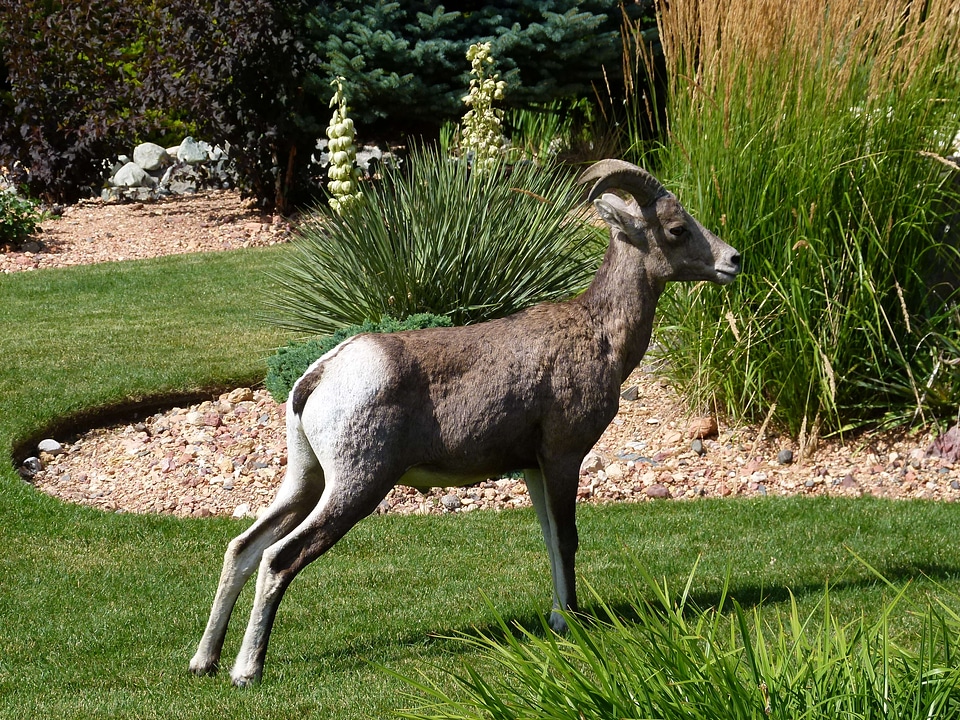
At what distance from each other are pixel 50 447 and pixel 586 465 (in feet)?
12.2

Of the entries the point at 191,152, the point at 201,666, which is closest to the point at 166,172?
the point at 191,152

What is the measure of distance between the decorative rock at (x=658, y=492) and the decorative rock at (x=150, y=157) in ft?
41.9

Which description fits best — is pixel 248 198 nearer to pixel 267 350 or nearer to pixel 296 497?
pixel 267 350

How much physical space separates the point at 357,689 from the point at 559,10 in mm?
11359

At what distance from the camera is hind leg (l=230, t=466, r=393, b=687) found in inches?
170

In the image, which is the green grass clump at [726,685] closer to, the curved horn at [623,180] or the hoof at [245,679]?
the hoof at [245,679]

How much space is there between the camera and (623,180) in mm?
4730

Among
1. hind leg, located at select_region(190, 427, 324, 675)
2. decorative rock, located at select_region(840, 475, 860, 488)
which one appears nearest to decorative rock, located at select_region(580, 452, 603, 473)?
decorative rock, located at select_region(840, 475, 860, 488)

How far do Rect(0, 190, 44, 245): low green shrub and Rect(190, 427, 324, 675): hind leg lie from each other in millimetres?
10764

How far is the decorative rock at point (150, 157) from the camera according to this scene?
1788 cm

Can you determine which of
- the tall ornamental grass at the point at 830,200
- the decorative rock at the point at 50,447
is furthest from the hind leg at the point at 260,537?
the decorative rock at the point at 50,447

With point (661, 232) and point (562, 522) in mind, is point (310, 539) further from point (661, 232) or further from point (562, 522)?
point (661, 232)

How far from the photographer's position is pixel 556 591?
15.9 feet

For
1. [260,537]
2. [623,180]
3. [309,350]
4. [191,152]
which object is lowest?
[191,152]
